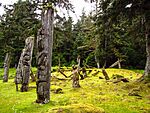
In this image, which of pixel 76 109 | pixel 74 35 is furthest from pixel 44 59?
pixel 74 35

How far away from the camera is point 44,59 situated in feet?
46.3

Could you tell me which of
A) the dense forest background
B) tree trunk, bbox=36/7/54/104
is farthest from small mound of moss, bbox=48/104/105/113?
the dense forest background

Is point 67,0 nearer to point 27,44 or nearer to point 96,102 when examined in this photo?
point 27,44

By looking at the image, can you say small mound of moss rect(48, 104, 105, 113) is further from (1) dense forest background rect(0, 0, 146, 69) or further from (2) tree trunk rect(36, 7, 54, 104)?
(1) dense forest background rect(0, 0, 146, 69)

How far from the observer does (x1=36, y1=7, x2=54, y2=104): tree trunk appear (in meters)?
13.8

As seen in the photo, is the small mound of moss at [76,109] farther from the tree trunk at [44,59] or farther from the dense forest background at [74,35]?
the dense forest background at [74,35]

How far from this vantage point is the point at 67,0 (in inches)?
749

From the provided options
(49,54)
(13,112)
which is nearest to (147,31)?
(49,54)

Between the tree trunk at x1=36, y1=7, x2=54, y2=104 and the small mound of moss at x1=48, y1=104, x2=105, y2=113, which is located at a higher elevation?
the tree trunk at x1=36, y1=7, x2=54, y2=104

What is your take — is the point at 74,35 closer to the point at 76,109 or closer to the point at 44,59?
the point at 44,59

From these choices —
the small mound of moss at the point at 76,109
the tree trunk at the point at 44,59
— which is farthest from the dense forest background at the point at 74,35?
the small mound of moss at the point at 76,109

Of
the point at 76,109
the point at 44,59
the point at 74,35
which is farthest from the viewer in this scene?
the point at 74,35

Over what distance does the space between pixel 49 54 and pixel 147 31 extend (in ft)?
37.0

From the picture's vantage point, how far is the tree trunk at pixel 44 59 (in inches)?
545
